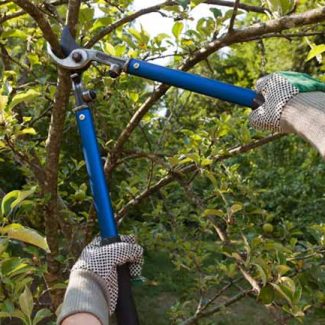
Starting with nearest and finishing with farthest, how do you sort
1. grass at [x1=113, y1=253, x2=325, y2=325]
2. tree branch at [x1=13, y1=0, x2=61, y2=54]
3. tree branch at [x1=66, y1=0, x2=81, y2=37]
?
tree branch at [x1=13, y1=0, x2=61, y2=54], tree branch at [x1=66, y1=0, x2=81, y2=37], grass at [x1=113, y1=253, x2=325, y2=325]

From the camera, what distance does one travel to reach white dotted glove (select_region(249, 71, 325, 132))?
82cm

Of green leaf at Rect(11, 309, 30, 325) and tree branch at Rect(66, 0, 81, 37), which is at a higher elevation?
tree branch at Rect(66, 0, 81, 37)

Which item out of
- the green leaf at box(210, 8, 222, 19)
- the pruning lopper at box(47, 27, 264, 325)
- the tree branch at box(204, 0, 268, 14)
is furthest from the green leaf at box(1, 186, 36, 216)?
the tree branch at box(204, 0, 268, 14)

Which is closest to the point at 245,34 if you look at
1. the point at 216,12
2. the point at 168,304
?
the point at 216,12

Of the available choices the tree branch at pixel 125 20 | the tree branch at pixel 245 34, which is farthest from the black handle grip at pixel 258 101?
the tree branch at pixel 125 20

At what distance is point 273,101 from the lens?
2.74ft

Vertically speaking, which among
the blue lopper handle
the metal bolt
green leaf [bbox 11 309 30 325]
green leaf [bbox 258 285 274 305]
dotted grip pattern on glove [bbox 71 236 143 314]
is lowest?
green leaf [bbox 258 285 274 305]

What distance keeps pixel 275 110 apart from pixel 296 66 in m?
8.52

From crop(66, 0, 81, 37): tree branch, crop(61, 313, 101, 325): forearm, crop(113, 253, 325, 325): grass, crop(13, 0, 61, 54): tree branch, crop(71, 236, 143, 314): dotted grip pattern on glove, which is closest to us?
crop(61, 313, 101, 325): forearm

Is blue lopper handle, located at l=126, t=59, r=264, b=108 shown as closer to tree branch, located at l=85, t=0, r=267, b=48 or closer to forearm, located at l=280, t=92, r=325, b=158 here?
forearm, located at l=280, t=92, r=325, b=158

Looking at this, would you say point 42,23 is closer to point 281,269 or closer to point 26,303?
point 26,303

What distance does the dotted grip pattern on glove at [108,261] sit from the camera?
0.82 meters

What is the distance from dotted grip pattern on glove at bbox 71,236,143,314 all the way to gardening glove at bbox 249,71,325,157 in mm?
309

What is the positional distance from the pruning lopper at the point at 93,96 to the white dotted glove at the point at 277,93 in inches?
1.9
